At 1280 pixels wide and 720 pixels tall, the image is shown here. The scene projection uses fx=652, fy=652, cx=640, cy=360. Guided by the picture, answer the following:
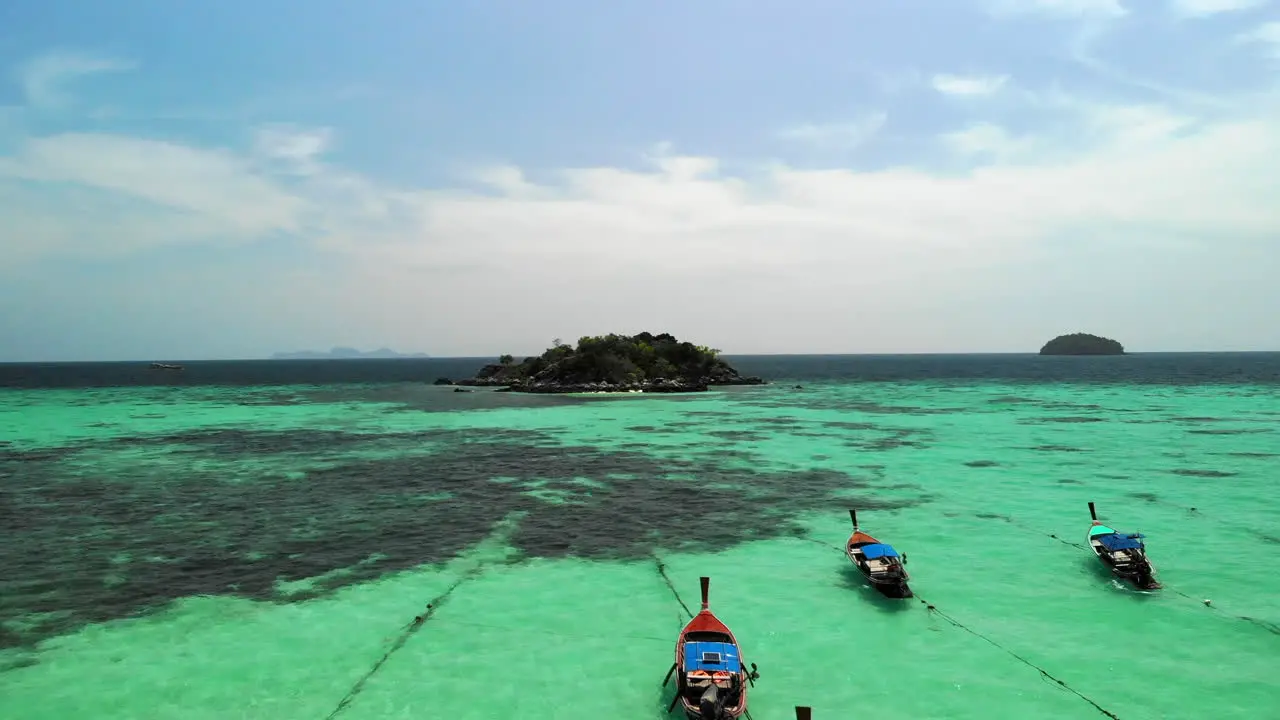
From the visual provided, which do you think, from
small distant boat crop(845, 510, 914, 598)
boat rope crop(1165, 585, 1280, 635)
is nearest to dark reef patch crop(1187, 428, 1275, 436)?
boat rope crop(1165, 585, 1280, 635)

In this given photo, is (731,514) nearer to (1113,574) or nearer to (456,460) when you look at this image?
(1113,574)

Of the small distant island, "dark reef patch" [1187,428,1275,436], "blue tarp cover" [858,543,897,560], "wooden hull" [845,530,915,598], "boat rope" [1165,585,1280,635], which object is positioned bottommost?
"boat rope" [1165,585,1280,635]

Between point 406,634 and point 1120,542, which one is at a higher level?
point 1120,542

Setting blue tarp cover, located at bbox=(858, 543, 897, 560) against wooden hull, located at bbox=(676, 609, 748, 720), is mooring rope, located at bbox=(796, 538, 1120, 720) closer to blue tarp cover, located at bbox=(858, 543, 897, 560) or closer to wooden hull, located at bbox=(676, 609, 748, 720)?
blue tarp cover, located at bbox=(858, 543, 897, 560)

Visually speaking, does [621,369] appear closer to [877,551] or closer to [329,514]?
[329,514]

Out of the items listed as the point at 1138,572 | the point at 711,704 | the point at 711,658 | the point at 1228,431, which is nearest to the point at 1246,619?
the point at 1138,572

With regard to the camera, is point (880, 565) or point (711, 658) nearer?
point (711, 658)

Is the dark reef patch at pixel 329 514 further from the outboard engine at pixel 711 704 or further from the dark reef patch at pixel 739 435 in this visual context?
the outboard engine at pixel 711 704
